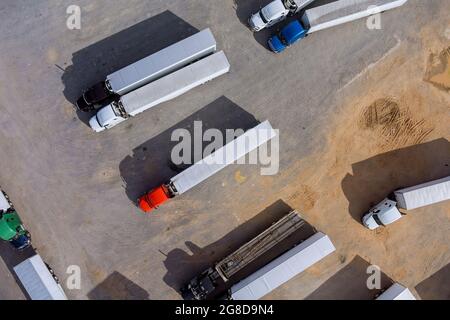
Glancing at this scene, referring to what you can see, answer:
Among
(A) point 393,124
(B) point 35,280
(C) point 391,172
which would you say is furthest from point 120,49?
(C) point 391,172

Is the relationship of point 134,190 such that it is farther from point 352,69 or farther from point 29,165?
point 352,69

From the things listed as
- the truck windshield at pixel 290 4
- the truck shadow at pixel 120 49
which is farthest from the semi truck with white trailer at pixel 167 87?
the truck windshield at pixel 290 4

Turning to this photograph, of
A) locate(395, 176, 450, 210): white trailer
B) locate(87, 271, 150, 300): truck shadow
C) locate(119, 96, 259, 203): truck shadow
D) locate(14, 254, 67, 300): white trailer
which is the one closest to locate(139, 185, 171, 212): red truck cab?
locate(119, 96, 259, 203): truck shadow

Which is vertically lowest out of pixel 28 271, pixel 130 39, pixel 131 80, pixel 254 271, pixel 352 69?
pixel 254 271

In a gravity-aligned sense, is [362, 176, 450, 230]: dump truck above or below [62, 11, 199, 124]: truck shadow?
below

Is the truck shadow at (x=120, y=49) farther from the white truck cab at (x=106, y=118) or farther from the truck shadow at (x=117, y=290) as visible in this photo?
the truck shadow at (x=117, y=290)

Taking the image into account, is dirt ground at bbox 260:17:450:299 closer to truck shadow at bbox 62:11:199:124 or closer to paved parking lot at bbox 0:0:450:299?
paved parking lot at bbox 0:0:450:299
